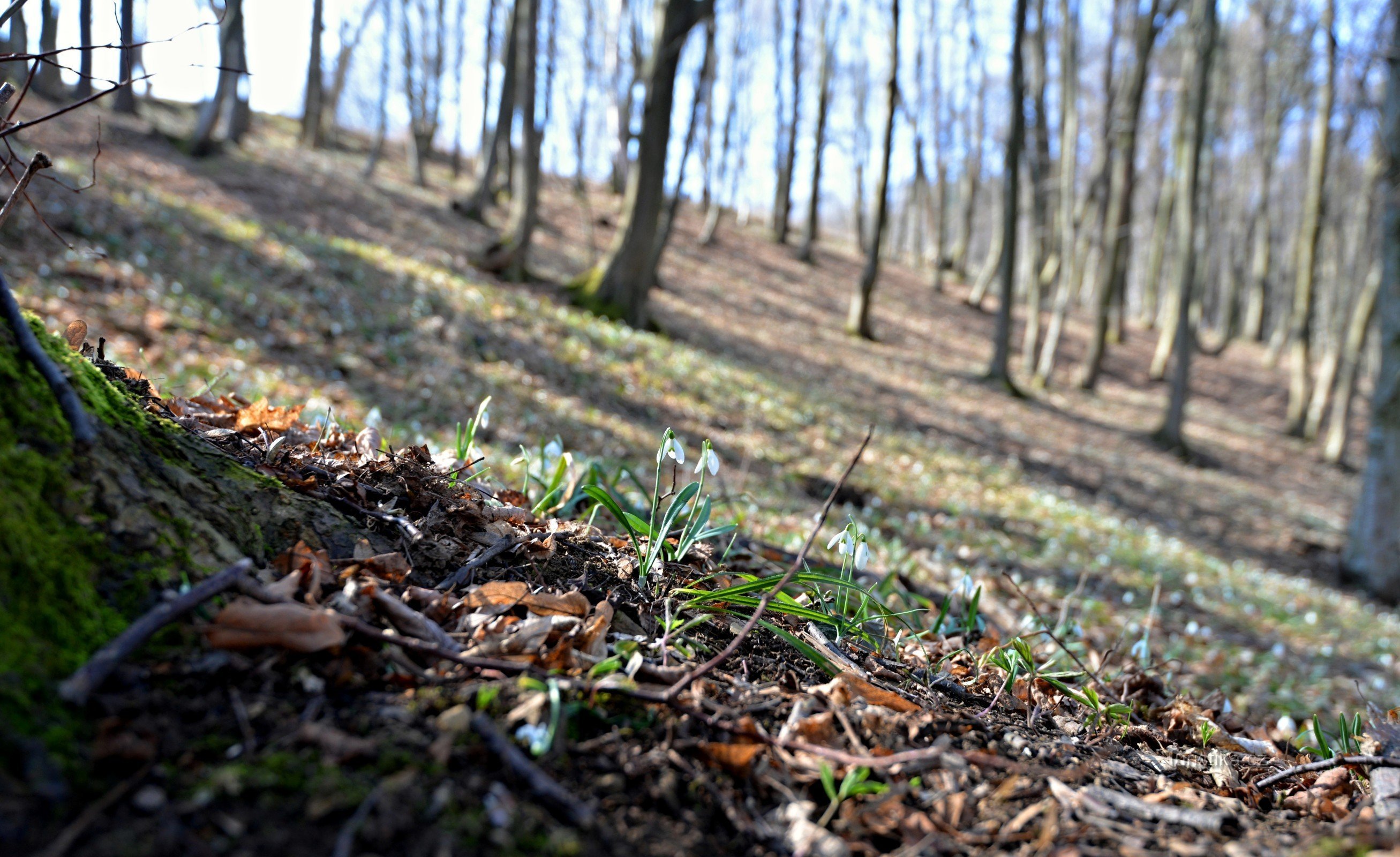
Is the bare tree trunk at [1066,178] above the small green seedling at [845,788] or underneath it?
above

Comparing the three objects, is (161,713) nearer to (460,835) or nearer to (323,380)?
(460,835)

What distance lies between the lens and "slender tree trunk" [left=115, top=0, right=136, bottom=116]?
2135mm

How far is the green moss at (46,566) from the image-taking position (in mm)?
1204

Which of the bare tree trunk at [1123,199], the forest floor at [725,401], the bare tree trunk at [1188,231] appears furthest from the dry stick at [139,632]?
the bare tree trunk at [1123,199]

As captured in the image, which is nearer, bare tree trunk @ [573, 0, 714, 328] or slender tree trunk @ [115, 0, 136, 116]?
slender tree trunk @ [115, 0, 136, 116]

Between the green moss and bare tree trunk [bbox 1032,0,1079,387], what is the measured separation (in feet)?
66.4

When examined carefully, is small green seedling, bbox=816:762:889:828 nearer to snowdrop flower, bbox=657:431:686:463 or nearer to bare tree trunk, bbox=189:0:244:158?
snowdrop flower, bbox=657:431:686:463

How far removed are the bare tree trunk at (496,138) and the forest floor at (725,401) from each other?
2.10ft

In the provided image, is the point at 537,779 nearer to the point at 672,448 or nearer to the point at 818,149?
the point at 672,448

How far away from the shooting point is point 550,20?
23.6 m

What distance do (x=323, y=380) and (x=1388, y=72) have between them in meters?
13.7

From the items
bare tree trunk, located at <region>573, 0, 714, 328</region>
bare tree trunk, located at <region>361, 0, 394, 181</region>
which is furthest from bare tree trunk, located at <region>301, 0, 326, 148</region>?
bare tree trunk, located at <region>573, 0, 714, 328</region>

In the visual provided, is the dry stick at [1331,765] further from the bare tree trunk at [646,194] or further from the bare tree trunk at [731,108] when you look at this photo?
the bare tree trunk at [731,108]

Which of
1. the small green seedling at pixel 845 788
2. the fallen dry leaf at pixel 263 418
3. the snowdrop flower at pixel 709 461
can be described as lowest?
the small green seedling at pixel 845 788
